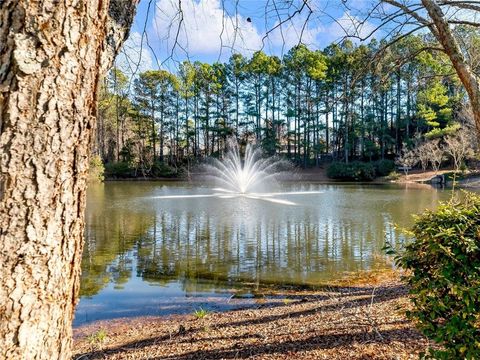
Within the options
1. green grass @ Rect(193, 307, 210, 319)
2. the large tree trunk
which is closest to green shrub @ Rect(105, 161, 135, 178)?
green grass @ Rect(193, 307, 210, 319)

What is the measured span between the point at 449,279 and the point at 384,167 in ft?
103

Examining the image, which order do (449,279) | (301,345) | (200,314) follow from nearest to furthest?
1. (449,279)
2. (301,345)
3. (200,314)

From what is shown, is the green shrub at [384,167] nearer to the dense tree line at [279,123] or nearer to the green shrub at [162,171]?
the dense tree line at [279,123]

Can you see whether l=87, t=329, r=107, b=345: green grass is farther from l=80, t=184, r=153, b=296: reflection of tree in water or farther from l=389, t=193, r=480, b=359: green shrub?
l=389, t=193, r=480, b=359: green shrub

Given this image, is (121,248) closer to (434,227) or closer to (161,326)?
(161,326)

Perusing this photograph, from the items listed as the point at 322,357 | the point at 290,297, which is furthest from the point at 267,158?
the point at 322,357

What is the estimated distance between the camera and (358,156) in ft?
120

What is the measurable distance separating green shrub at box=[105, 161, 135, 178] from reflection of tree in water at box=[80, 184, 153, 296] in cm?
1775

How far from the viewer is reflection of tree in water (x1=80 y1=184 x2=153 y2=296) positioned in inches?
260

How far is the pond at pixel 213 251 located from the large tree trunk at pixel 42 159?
15.0ft

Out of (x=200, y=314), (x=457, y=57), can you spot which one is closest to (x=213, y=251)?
(x=200, y=314)

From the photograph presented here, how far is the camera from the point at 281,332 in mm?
3684

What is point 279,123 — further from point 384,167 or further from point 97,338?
point 97,338

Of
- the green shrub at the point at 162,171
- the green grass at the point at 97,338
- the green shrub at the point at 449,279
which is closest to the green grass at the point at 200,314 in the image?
the green grass at the point at 97,338
